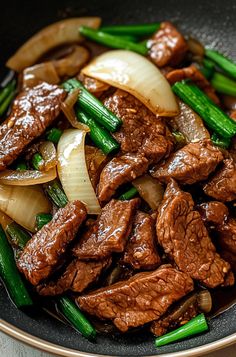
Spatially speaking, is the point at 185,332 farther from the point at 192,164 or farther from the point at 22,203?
the point at 22,203

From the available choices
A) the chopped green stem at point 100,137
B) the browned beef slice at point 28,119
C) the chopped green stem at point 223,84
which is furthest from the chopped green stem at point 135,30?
the chopped green stem at point 100,137

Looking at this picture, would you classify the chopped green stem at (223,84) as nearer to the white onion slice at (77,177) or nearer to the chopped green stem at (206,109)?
the chopped green stem at (206,109)

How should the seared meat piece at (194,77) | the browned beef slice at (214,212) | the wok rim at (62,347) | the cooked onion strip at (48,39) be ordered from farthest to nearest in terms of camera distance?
1. the cooked onion strip at (48,39)
2. the seared meat piece at (194,77)
3. the browned beef slice at (214,212)
4. the wok rim at (62,347)

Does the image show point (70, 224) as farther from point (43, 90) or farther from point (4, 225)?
point (43, 90)

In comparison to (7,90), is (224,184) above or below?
above

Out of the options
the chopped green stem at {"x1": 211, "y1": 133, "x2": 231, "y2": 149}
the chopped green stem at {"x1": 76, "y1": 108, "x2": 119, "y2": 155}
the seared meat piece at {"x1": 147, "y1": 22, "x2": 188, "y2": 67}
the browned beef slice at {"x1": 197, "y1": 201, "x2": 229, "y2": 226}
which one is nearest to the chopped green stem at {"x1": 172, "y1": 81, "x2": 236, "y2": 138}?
the chopped green stem at {"x1": 211, "y1": 133, "x2": 231, "y2": 149}

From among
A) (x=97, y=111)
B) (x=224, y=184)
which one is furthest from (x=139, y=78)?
(x=224, y=184)
